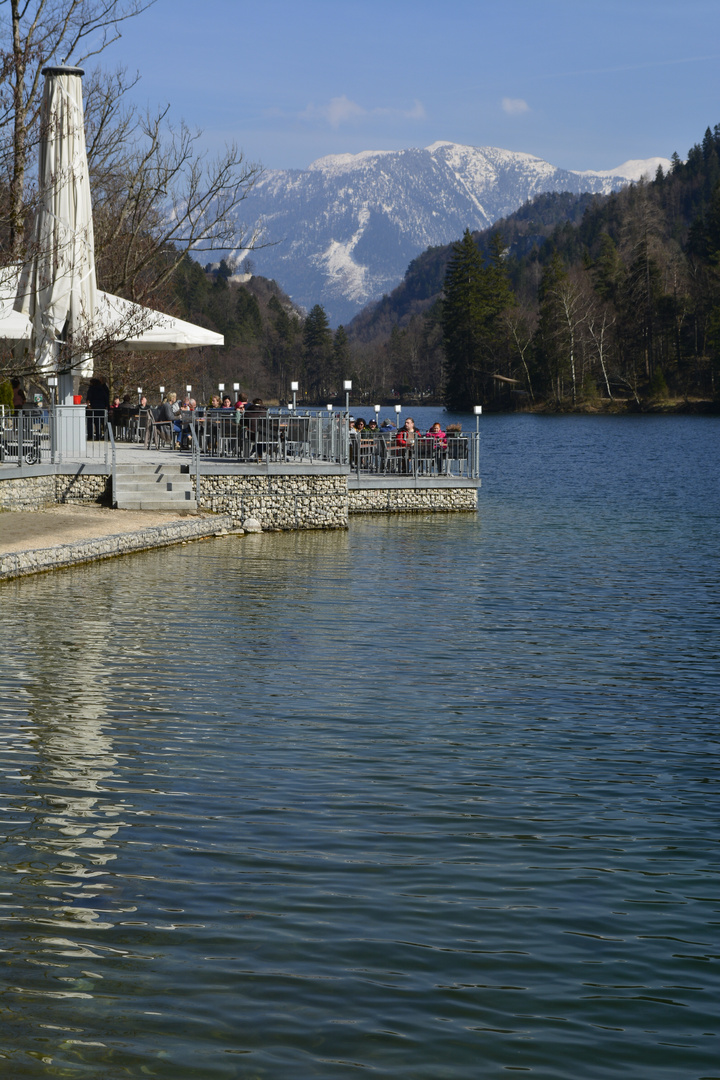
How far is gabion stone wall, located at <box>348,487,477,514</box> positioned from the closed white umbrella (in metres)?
8.58

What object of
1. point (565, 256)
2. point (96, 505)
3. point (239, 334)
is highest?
point (565, 256)

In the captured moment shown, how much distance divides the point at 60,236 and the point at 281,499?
7407mm

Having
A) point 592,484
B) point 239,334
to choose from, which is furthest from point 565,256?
point 592,484

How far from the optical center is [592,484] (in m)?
43.1

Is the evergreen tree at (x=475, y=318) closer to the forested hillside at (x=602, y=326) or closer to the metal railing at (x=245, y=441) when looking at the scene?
the forested hillside at (x=602, y=326)

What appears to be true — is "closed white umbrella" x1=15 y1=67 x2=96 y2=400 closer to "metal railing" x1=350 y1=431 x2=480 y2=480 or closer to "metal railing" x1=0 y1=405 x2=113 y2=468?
"metal railing" x1=0 y1=405 x2=113 y2=468

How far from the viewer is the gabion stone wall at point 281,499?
26031mm

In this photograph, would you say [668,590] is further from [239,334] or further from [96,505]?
[239,334]

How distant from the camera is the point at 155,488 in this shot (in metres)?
25.2

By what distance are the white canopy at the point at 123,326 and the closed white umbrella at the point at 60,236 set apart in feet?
1.17

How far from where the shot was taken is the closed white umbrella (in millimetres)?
24031

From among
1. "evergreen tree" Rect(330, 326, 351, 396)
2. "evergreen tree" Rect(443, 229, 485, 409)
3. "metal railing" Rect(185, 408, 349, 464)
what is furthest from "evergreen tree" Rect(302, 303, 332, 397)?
"metal railing" Rect(185, 408, 349, 464)

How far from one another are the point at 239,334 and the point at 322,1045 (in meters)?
176

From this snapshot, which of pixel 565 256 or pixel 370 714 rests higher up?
pixel 565 256
